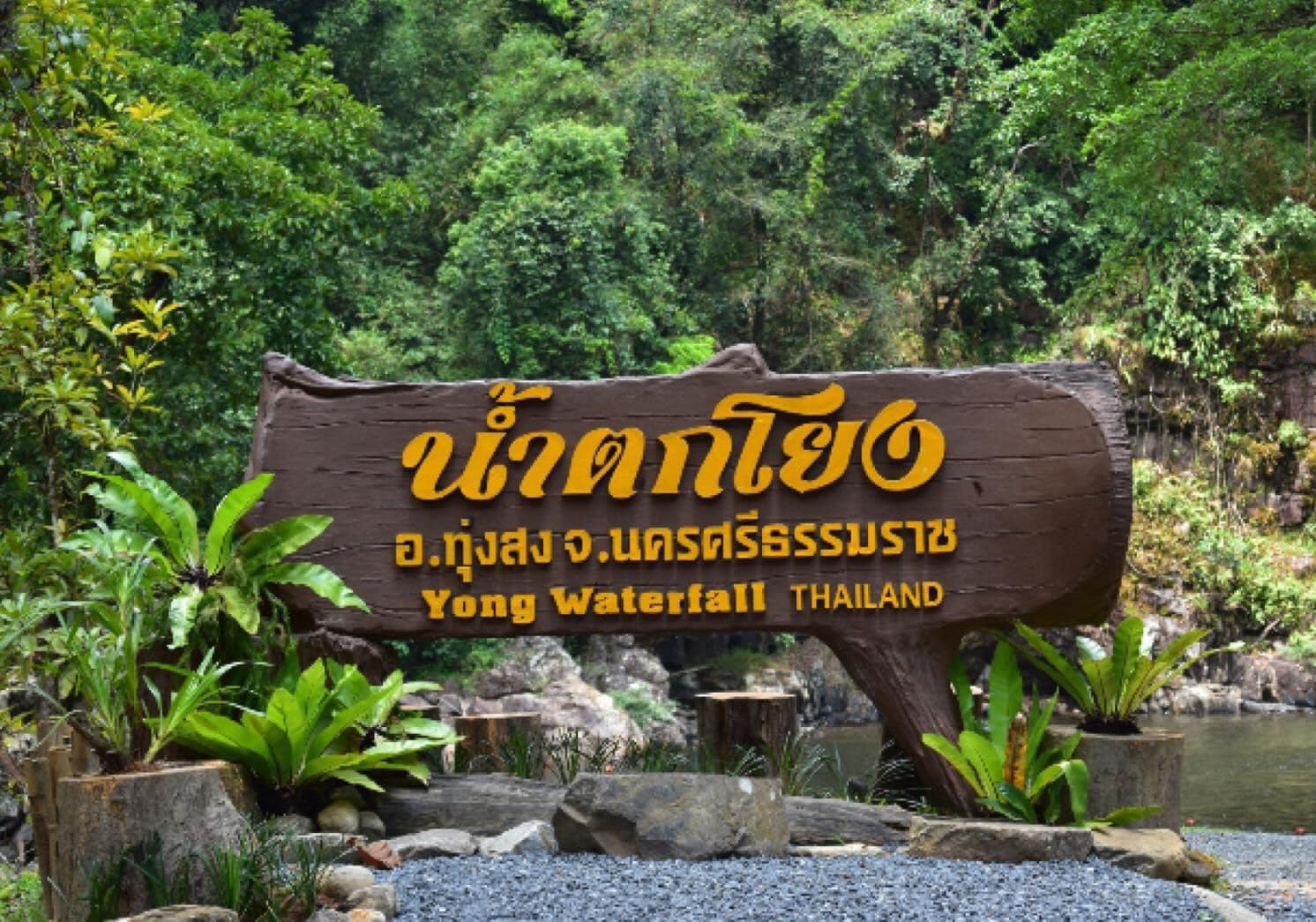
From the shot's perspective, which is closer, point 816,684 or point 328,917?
point 328,917

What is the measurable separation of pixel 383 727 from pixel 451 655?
47.5ft

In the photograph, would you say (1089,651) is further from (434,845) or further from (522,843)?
(434,845)

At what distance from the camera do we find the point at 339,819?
691cm

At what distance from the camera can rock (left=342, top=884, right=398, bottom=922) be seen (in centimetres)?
546

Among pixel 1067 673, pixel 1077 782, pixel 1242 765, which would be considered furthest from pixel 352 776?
pixel 1242 765

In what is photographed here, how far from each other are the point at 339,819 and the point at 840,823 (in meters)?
2.42

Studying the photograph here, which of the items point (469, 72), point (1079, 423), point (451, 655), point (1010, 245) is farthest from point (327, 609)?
point (1010, 245)

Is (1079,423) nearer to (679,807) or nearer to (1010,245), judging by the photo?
(679,807)

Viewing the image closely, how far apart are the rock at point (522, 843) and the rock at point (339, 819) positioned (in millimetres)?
628

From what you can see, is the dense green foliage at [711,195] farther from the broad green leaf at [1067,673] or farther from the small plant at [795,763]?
the broad green leaf at [1067,673]

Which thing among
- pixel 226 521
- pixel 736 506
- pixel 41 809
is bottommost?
pixel 41 809

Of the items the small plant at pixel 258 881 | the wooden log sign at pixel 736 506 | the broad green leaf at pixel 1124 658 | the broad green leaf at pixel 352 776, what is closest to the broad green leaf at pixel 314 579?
the wooden log sign at pixel 736 506

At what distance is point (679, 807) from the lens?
6.55 m

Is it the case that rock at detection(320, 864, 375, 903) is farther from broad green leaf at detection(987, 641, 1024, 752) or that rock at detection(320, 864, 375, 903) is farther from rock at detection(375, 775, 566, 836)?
broad green leaf at detection(987, 641, 1024, 752)
